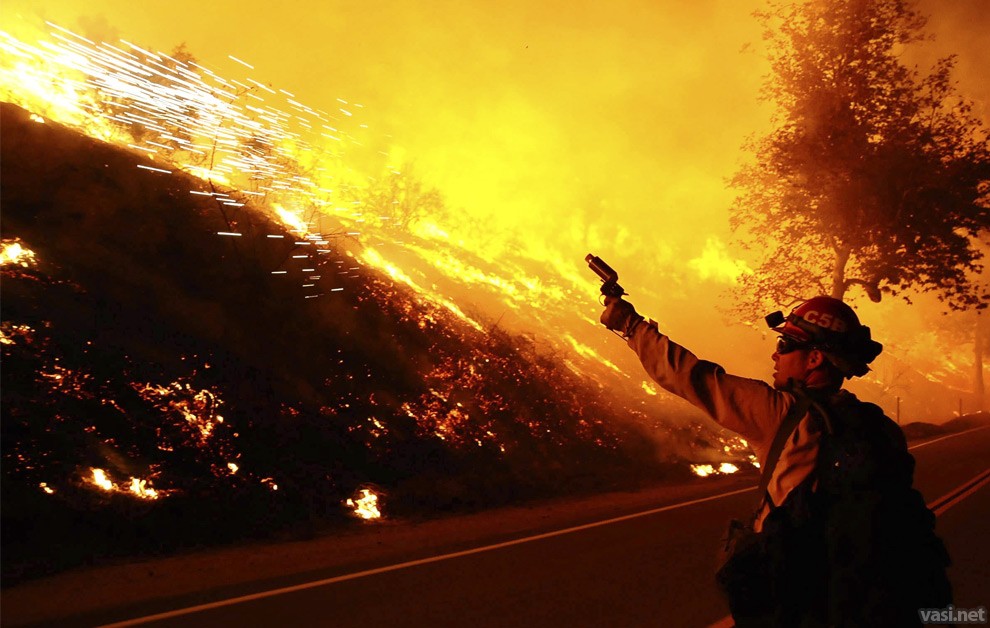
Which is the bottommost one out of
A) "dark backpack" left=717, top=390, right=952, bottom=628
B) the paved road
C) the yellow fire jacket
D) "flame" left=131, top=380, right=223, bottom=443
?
the paved road

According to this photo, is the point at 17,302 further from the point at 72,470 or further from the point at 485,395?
the point at 485,395

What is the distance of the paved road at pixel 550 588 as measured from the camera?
18.9 feet

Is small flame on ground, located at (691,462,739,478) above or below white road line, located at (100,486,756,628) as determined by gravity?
above

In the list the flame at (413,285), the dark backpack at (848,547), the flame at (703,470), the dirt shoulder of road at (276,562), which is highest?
the flame at (413,285)

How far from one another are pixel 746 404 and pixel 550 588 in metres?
4.68

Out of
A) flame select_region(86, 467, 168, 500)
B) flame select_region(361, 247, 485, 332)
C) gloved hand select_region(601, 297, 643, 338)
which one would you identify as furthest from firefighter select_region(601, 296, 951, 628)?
flame select_region(361, 247, 485, 332)

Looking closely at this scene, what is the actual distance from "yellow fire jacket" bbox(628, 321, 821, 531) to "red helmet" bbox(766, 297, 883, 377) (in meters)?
0.21

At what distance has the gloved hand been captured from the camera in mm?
2855

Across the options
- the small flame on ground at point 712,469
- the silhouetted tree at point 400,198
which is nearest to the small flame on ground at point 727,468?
the small flame on ground at point 712,469

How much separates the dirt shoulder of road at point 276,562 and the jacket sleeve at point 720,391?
5.37 m

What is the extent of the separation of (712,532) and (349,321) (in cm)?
924

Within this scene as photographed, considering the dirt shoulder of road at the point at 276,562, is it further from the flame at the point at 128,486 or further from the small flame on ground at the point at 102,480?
the small flame on ground at the point at 102,480

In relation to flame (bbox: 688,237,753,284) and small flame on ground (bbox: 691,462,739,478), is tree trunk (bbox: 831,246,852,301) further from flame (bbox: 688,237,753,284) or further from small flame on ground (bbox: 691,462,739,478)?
flame (bbox: 688,237,753,284)

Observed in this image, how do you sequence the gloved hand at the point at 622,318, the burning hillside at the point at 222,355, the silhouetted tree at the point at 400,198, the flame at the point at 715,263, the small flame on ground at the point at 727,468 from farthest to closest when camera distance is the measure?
the flame at the point at 715,263 < the silhouetted tree at the point at 400,198 < the small flame on ground at the point at 727,468 < the burning hillside at the point at 222,355 < the gloved hand at the point at 622,318
